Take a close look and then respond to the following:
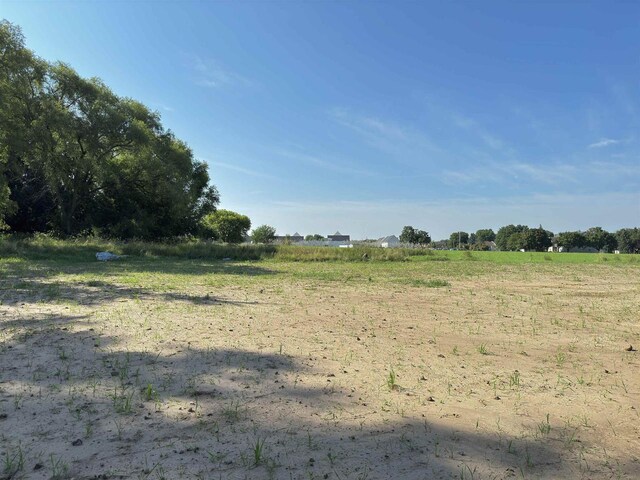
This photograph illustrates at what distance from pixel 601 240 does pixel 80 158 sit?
16252cm

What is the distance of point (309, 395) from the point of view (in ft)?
11.9

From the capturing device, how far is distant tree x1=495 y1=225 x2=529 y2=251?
138 m

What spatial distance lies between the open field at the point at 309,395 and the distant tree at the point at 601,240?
163 m

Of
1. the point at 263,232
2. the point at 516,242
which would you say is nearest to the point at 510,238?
the point at 516,242

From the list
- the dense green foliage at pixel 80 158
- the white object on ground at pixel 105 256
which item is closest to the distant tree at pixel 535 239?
the dense green foliage at pixel 80 158

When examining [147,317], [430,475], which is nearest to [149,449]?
[430,475]

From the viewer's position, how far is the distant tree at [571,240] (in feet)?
452

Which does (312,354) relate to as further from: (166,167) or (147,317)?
(166,167)

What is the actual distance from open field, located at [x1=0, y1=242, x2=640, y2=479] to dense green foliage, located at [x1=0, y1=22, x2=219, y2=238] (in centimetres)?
2313

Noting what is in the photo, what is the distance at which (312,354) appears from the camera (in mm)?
4934

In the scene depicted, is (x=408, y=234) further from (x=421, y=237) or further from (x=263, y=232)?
(x=263, y=232)

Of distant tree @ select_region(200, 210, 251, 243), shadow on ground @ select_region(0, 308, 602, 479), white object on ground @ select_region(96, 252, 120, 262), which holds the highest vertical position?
distant tree @ select_region(200, 210, 251, 243)

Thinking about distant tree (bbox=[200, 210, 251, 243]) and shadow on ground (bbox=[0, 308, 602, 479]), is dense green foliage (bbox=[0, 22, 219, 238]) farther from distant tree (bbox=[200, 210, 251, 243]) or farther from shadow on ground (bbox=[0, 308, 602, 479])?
distant tree (bbox=[200, 210, 251, 243])

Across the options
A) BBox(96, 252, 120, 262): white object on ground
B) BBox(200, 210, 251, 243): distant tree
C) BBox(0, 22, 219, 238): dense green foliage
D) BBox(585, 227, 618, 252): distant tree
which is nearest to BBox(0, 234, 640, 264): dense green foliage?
BBox(96, 252, 120, 262): white object on ground
